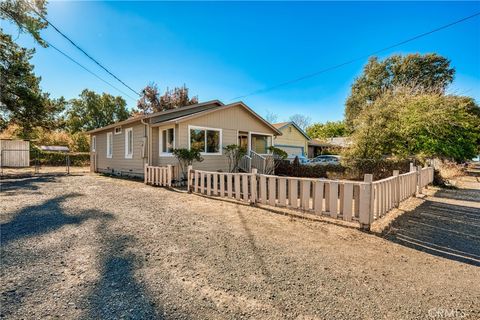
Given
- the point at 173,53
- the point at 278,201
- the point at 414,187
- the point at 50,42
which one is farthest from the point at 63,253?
the point at 173,53

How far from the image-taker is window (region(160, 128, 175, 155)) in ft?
37.0

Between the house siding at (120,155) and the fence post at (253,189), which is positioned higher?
the house siding at (120,155)

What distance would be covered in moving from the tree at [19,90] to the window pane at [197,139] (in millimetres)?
11344

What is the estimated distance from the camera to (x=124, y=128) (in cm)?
1378

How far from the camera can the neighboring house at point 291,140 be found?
84.1 ft

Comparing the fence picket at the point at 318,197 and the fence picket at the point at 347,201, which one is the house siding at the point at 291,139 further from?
the fence picket at the point at 347,201

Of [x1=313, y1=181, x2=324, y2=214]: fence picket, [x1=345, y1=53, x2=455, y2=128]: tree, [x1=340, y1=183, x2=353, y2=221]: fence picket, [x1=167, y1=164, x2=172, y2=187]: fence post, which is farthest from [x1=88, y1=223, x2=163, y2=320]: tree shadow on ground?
[x1=345, y1=53, x2=455, y2=128]: tree

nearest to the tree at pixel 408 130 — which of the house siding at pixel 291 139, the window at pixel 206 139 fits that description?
the window at pixel 206 139

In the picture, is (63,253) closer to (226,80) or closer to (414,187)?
(414,187)

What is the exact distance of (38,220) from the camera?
4.71 meters

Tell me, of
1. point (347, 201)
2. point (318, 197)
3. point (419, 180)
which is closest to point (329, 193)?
point (318, 197)

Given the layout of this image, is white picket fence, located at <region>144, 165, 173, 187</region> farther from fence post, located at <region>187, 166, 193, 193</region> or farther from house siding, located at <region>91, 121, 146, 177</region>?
house siding, located at <region>91, 121, 146, 177</region>

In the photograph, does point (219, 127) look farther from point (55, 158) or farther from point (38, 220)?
point (55, 158)

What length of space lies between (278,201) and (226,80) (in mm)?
15799
